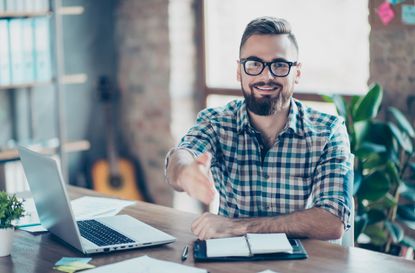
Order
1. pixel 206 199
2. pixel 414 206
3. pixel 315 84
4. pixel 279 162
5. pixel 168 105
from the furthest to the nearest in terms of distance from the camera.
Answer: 1. pixel 168 105
2. pixel 315 84
3. pixel 414 206
4. pixel 279 162
5. pixel 206 199

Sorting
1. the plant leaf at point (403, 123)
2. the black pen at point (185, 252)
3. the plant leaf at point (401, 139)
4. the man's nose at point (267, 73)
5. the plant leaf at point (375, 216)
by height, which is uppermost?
the man's nose at point (267, 73)

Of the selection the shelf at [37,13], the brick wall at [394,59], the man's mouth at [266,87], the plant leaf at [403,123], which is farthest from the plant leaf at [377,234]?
the shelf at [37,13]

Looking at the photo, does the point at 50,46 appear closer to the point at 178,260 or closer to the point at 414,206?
the point at 414,206

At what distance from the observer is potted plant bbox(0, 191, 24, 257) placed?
236cm

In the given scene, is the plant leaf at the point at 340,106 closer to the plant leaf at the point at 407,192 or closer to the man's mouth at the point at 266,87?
the plant leaf at the point at 407,192

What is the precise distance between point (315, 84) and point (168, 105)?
1.00 metres

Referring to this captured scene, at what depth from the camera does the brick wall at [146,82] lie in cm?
496

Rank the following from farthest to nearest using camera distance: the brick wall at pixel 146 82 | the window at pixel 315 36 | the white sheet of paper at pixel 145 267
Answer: the brick wall at pixel 146 82, the window at pixel 315 36, the white sheet of paper at pixel 145 267

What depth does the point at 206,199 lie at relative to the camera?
2.20m

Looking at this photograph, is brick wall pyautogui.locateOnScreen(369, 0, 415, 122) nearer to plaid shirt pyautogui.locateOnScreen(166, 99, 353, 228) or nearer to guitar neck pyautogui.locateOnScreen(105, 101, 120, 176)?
plaid shirt pyautogui.locateOnScreen(166, 99, 353, 228)

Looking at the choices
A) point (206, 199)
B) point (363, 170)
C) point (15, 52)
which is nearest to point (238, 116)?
point (206, 199)

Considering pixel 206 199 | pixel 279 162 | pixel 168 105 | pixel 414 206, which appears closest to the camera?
pixel 206 199

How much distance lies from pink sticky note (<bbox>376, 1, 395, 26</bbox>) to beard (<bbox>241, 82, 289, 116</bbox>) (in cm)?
137

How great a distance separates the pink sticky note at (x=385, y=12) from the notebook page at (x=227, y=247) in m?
1.89
